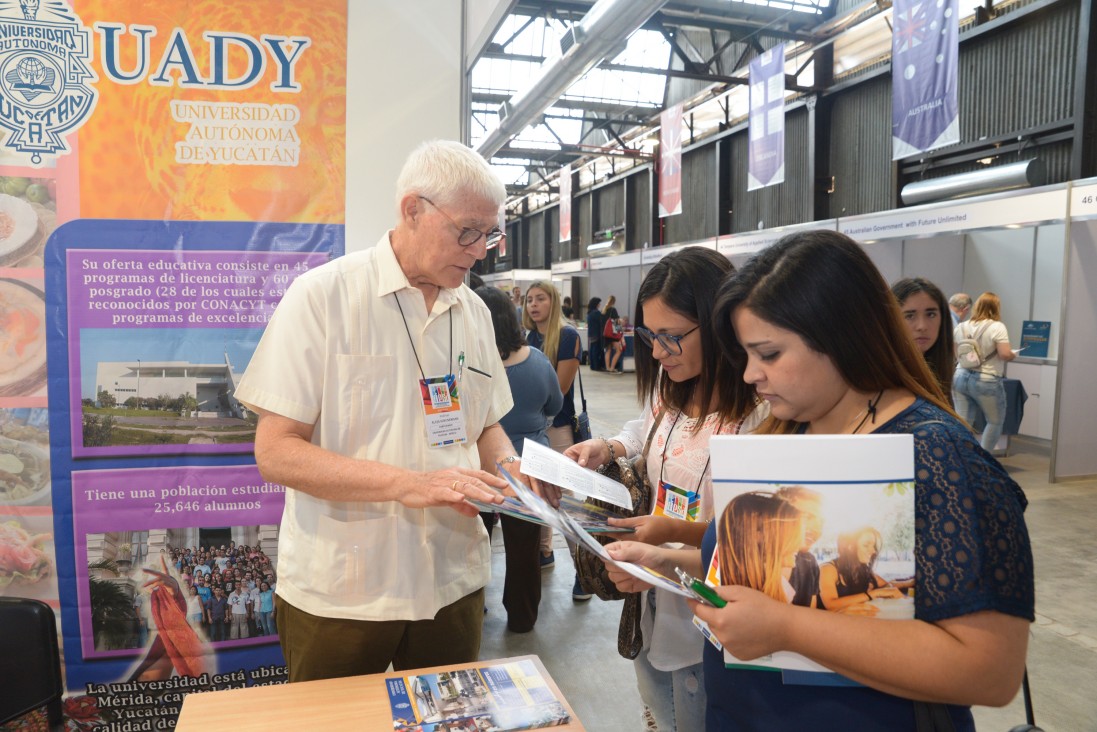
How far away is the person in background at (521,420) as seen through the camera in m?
3.52

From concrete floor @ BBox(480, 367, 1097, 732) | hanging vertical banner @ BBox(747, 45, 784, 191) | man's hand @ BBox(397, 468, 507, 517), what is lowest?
concrete floor @ BBox(480, 367, 1097, 732)

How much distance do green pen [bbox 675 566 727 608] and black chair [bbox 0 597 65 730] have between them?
1613mm

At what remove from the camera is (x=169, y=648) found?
2471mm

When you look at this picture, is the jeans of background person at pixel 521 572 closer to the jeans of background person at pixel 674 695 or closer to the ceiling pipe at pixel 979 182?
the jeans of background person at pixel 674 695

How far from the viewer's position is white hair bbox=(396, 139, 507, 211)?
5.16ft

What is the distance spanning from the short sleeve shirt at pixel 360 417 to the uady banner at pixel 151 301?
94 centimetres

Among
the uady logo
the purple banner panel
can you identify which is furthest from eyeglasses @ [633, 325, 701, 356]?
the uady logo

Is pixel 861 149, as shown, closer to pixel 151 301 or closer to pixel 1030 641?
pixel 1030 641

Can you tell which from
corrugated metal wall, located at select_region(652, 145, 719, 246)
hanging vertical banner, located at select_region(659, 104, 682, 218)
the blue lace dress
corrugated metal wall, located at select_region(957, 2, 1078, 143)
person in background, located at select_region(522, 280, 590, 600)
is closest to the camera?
the blue lace dress

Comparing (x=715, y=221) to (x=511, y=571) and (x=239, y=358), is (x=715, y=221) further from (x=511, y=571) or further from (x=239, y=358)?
(x=239, y=358)

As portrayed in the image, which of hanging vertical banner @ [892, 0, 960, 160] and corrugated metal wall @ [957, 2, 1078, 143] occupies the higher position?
corrugated metal wall @ [957, 2, 1078, 143]

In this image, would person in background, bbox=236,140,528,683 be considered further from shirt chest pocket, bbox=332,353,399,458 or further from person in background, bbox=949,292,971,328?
person in background, bbox=949,292,971,328

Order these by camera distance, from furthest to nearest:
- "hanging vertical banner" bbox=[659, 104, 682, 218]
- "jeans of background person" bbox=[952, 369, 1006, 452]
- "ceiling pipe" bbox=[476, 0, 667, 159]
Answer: "hanging vertical banner" bbox=[659, 104, 682, 218] → "jeans of background person" bbox=[952, 369, 1006, 452] → "ceiling pipe" bbox=[476, 0, 667, 159]

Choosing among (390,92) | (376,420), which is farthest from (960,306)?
(376,420)
